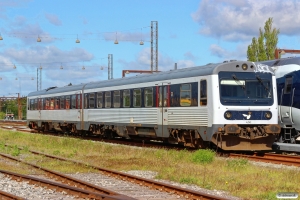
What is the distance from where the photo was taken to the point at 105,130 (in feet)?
96.5

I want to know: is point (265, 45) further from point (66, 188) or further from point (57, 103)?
point (66, 188)

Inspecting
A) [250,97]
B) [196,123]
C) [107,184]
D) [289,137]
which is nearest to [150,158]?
[196,123]

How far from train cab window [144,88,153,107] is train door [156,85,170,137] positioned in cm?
57

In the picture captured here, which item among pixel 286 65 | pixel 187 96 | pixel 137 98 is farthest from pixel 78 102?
pixel 286 65

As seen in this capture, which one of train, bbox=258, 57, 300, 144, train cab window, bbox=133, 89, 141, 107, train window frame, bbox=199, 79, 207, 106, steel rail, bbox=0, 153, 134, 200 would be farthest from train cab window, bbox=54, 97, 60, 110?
steel rail, bbox=0, 153, 134, 200

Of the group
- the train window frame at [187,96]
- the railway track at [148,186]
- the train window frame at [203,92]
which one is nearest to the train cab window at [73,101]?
the train window frame at [187,96]

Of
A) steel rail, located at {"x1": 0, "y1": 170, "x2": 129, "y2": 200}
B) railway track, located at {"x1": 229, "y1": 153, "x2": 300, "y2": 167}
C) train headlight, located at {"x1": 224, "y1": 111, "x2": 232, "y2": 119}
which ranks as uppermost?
train headlight, located at {"x1": 224, "y1": 111, "x2": 232, "y2": 119}

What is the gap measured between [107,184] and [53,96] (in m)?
25.1

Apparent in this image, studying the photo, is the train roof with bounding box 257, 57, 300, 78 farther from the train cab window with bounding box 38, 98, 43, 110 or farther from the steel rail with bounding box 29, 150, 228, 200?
the train cab window with bounding box 38, 98, 43, 110

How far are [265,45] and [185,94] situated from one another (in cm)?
3645

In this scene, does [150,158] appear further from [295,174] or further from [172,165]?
[295,174]

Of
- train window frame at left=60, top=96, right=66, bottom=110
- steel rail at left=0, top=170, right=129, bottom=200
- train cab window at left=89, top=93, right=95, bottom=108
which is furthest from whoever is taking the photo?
train window frame at left=60, top=96, right=66, bottom=110

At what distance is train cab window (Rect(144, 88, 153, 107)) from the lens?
908 inches

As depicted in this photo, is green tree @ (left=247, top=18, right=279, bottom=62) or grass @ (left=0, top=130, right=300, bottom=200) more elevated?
green tree @ (left=247, top=18, right=279, bottom=62)
